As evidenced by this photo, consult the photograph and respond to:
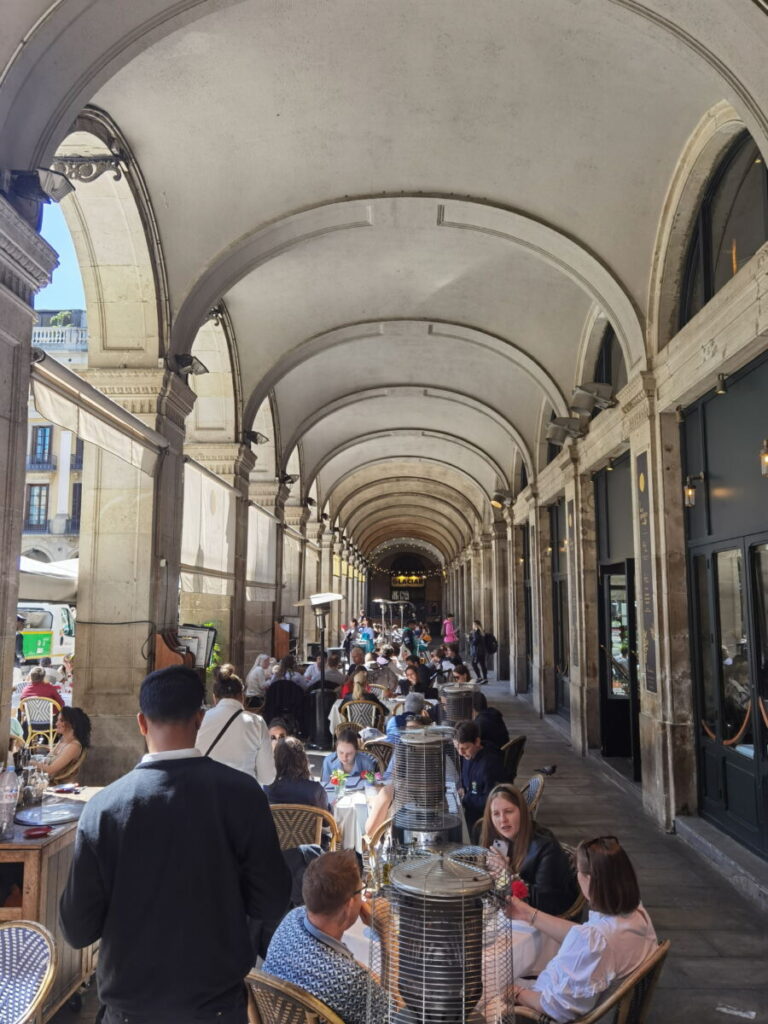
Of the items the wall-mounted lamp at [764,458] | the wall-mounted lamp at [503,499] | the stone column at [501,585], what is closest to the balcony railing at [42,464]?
the stone column at [501,585]

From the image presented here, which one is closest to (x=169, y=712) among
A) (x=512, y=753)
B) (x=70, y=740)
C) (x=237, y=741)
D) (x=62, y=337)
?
(x=237, y=741)

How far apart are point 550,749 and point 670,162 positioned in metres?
7.09

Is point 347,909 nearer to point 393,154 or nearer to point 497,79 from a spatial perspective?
point 497,79

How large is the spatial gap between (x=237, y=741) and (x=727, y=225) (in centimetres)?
505

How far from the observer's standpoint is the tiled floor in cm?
353

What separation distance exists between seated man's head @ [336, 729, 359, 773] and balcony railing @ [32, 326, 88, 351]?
71.2ft

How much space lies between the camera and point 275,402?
1288 cm

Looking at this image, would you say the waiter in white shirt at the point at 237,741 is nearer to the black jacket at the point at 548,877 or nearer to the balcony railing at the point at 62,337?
the black jacket at the point at 548,877

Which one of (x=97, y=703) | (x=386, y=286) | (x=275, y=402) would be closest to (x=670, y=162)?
(x=386, y=286)

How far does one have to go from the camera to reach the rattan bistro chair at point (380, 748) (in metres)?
5.98

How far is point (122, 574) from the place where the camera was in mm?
6879

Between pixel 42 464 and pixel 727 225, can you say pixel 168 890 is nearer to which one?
pixel 727 225

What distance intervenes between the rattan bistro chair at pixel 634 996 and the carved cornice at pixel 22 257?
13.5ft

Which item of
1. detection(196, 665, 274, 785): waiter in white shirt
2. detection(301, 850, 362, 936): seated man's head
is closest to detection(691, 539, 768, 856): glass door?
detection(196, 665, 274, 785): waiter in white shirt
